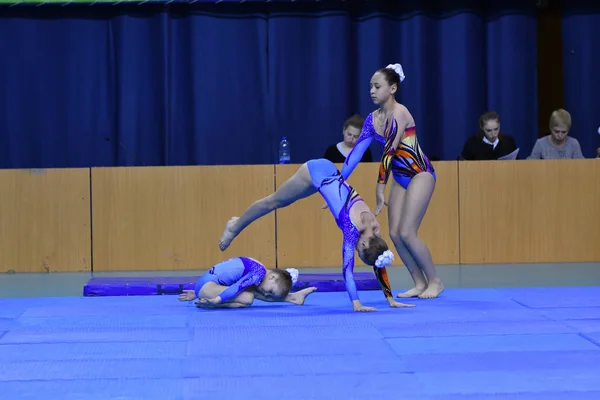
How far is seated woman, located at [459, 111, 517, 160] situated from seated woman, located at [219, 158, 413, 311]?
3.19m

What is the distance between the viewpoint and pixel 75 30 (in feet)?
33.1

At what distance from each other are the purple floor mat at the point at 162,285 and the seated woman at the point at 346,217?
Answer: 1.87ft

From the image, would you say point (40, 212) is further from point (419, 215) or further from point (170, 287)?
point (419, 215)

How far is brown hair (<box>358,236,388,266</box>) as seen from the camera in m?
5.50

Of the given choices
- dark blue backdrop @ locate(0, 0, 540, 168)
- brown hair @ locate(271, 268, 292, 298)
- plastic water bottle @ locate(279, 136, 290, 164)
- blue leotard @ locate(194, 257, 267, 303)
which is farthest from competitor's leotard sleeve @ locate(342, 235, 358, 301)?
dark blue backdrop @ locate(0, 0, 540, 168)

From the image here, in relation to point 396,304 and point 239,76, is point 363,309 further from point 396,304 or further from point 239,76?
point 239,76

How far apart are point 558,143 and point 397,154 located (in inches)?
131

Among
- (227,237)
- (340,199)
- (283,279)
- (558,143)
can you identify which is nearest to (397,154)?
(340,199)

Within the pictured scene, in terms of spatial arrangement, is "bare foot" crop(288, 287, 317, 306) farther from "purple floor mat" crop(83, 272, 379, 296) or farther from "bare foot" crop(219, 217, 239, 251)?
"bare foot" crop(219, 217, 239, 251)

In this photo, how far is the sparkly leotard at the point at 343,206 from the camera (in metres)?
5.48

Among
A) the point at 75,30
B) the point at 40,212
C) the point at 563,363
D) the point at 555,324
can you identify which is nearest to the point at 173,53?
the point at 75,30

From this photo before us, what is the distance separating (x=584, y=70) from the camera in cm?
1038

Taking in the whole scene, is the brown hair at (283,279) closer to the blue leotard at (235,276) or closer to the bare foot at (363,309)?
the blue leotard at (235,276)

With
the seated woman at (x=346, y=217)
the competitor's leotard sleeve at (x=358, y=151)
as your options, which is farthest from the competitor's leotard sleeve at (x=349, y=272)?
the competitor's leotard sleeve at (x=358, y=151)
